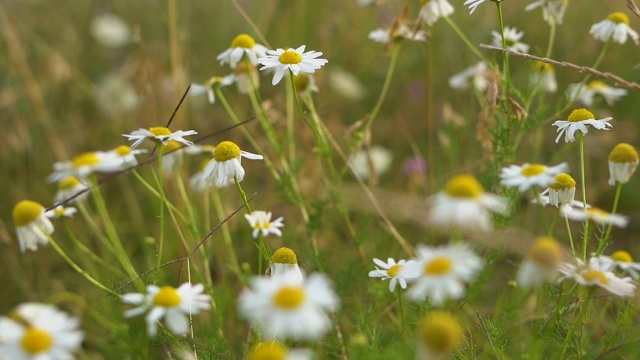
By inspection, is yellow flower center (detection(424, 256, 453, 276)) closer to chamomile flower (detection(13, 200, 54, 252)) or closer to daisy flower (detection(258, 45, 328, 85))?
daisy flower (detection(258, 45, 328, 85))

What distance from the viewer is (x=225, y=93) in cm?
340

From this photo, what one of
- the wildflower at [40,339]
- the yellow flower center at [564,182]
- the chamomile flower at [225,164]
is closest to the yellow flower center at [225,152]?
the chamomile flower at [225,164]

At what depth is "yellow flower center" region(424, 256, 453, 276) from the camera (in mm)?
869

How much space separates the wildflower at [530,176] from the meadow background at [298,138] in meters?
0.34

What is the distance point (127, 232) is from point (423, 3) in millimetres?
1536

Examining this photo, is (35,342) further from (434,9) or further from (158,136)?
(434,9)

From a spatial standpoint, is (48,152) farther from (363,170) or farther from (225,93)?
(363,170)

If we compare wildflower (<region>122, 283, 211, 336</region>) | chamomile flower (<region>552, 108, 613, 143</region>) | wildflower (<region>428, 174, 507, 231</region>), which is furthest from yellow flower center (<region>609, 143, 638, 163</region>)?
wildflower (<region>122, 283, 211, 336</region>)

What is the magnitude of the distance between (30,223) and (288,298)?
83 centimetres

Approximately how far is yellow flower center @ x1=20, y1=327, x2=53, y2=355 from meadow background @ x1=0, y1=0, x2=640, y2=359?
17.0 inches

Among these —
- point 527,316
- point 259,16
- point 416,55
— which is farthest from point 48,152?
point 527,316

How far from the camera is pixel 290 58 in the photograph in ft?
5.16

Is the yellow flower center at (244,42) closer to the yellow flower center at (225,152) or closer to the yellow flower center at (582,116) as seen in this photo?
the yellow flower center at (225,152)

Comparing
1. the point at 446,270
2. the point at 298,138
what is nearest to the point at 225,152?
the point at 446,270
